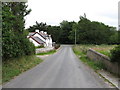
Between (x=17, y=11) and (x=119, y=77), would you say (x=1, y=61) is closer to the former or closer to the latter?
(x=17, y=11)

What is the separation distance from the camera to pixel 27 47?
58.3 feet

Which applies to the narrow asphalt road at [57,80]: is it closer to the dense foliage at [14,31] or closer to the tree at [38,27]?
the dense foliage at [14,31]

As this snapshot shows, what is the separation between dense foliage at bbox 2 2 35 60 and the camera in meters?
11.9

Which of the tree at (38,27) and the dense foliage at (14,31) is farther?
the tree at (38,27)

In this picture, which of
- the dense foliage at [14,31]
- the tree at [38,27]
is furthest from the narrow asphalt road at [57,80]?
the tree at [38,27]

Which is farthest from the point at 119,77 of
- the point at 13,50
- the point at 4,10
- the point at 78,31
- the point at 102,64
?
the point at 78,31

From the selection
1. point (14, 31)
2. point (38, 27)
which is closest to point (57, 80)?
point (14, 31)

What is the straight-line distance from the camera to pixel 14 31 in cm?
1566

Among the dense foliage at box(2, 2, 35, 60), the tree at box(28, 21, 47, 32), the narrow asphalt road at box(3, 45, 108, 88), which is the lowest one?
the narrow asphalt road at box(3, 45, 108, 88)

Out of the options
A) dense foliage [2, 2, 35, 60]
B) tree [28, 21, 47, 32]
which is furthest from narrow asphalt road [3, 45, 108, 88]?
tree [28, 21, 47, 32]

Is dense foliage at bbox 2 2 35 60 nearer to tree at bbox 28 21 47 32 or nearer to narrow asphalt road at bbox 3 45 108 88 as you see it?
narrow asphalt road at bbox 3 45 108 88

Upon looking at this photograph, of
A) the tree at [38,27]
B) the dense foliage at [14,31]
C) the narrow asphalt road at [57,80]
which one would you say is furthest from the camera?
the tree at [38,27]

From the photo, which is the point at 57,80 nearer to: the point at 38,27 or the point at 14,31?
the point at 14,31

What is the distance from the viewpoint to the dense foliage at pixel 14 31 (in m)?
11.9
